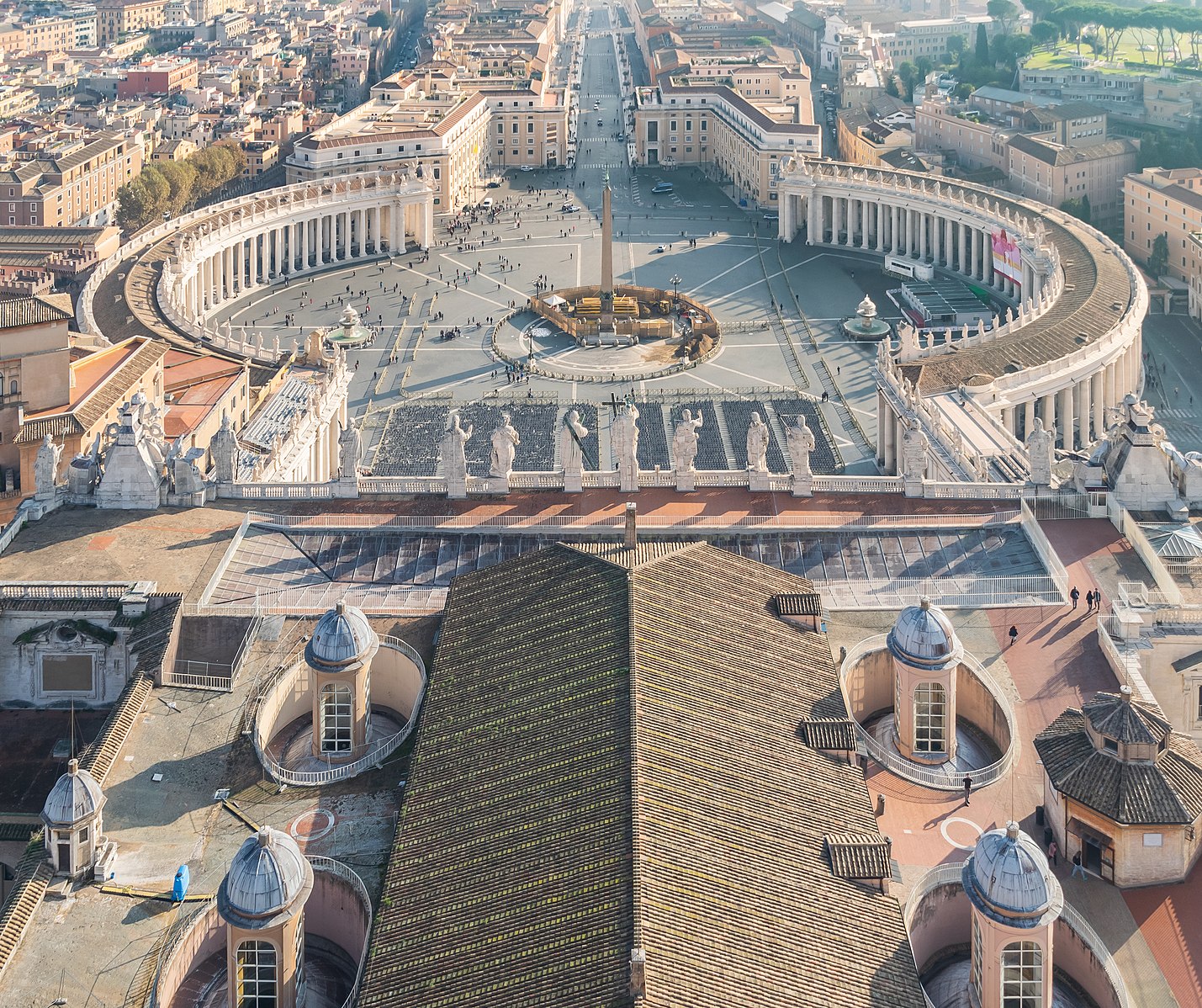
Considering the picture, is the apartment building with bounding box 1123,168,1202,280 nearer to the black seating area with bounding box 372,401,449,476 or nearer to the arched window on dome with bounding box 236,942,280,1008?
Result: the black seating area with bounding box 372,401,449,476

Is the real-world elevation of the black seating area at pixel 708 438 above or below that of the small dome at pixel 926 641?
below

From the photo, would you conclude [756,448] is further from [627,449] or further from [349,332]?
[349,332]

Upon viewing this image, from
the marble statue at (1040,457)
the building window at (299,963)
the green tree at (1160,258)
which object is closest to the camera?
the building window at (299,963)

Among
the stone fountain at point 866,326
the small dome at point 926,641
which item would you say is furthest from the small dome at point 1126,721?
the stone fountain at point 866,326

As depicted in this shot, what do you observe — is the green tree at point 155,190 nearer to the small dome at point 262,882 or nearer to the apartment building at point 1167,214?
the apartment building at point 1167,214

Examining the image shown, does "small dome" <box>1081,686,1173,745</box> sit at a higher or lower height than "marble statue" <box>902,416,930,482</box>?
higher

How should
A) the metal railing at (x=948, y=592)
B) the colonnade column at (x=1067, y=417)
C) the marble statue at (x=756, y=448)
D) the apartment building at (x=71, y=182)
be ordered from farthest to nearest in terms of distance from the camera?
1. the apartment building at (x=71, y=182)
2. the colonnade column at (x=1067, y=417)
3. the marble statue at (x=756, y=448)
4. the metal railing at (x=948, y=592)

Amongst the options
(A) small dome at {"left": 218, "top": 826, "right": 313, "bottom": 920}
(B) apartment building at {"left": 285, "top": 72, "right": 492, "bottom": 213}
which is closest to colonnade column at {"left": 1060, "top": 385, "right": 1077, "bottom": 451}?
(A) small dome at {"left": 218, "top": 826, "right": 313, "bottom": 920}
